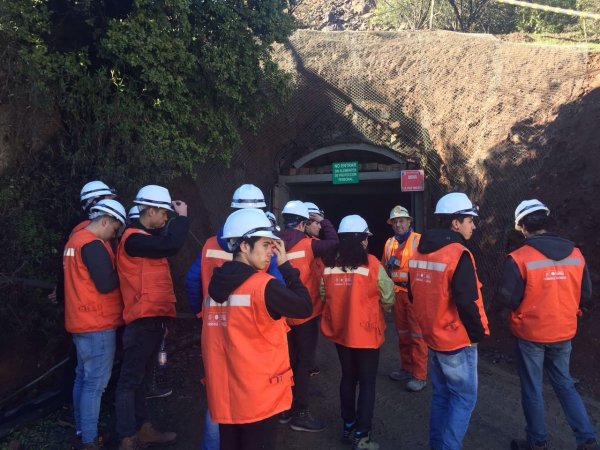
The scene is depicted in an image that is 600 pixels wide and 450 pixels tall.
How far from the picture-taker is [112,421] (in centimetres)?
449

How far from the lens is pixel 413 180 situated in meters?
9.48

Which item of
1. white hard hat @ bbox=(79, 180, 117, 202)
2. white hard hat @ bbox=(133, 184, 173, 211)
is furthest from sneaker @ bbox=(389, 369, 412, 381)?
white hard hat @ bbox=(79, 180, 117, 202)

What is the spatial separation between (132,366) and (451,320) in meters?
2.48

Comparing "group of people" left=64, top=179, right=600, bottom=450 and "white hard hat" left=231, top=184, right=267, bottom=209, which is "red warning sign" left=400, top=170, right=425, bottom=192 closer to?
"group of people" left=64, top=179, right=600, bottom=450

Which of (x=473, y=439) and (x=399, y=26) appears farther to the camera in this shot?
(x=399, y=26)

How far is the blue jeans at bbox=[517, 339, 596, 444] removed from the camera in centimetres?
363

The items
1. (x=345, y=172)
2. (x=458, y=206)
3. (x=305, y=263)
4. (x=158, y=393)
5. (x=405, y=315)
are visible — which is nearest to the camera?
(x=458, y=206)

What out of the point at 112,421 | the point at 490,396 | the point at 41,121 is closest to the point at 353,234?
the point at 490,396

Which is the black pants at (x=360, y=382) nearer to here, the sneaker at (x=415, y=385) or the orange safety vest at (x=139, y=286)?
the sneaker at (x=415, y=385)

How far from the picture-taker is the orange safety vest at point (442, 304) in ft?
11.0

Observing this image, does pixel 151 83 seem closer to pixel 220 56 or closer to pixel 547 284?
pixel 220 56

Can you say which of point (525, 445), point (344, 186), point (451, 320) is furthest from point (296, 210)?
point (344, 186)

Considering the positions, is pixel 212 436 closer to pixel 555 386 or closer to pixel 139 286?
pixel 139 286

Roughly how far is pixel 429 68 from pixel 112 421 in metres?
8.77
